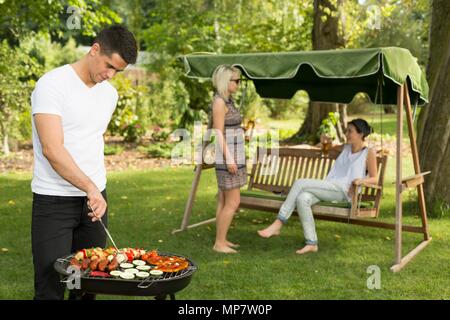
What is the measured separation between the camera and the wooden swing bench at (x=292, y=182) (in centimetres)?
636

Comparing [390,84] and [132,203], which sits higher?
[390,84]

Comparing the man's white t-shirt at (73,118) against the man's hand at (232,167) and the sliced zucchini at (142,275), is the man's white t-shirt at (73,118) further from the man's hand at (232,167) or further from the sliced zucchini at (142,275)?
the man's hand at (232,167)

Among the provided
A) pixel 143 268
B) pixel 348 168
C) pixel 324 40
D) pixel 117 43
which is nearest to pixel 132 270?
pixel 143 268

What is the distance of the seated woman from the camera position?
253 inches

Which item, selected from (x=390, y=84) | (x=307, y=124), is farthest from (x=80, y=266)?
(x=307, y=124)

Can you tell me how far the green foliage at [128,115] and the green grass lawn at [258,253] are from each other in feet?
19.4

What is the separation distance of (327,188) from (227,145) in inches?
45.6

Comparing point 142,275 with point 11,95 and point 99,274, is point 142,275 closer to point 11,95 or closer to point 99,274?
point 99,274

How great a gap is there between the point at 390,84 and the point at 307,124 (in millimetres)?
8944

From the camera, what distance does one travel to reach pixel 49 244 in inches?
128

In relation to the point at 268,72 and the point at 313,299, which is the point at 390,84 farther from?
the point at 313,299

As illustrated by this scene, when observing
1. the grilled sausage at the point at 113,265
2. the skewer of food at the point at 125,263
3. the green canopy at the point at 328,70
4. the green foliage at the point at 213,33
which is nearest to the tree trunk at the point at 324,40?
the green foliage at the point at 213,33

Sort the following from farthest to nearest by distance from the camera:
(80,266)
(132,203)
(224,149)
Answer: (132,203) → (224,149) → (80,266)

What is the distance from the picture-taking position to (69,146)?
3.21m
